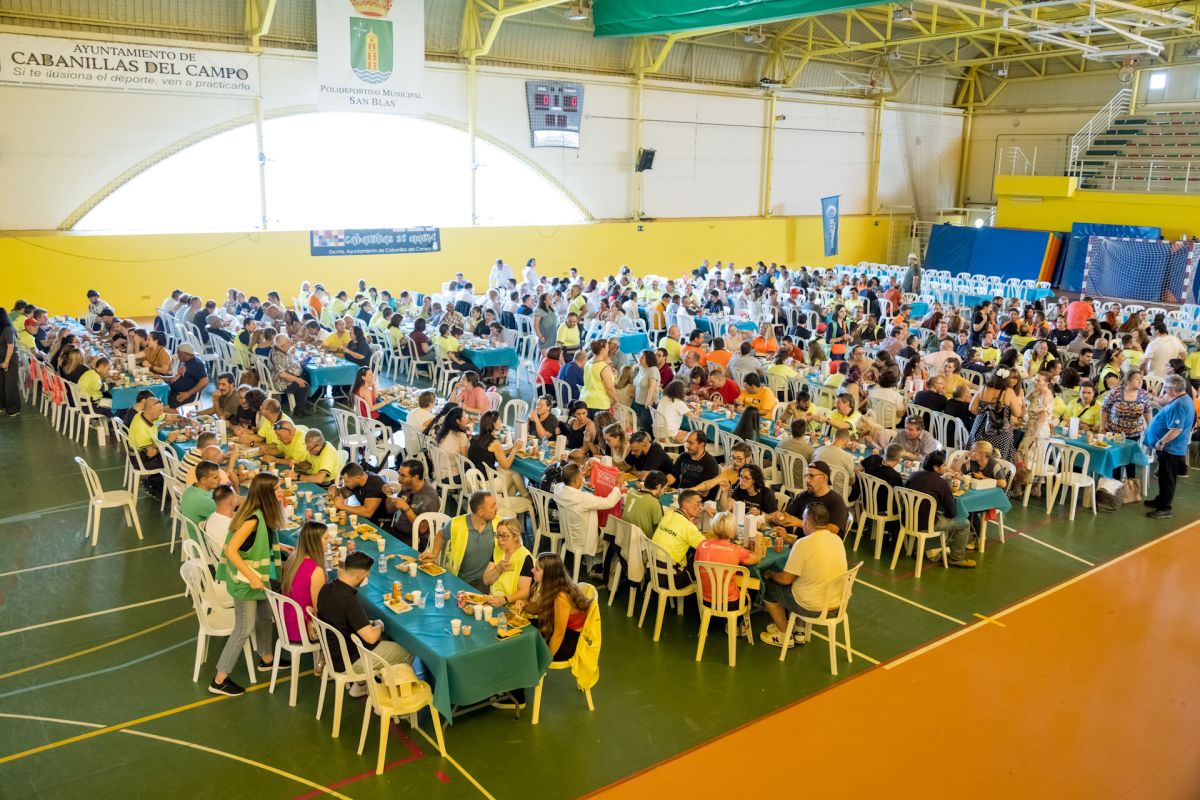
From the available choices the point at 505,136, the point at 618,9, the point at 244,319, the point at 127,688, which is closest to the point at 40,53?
the point at 244,319

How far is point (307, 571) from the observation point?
5.98 metres

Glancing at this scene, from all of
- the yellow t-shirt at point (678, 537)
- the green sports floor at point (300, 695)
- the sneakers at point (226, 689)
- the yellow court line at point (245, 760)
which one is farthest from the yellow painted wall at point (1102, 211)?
the yellow court line at point (245, 760)

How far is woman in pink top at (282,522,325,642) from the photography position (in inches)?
235

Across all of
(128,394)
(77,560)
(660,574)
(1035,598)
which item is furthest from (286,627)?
(128,394)

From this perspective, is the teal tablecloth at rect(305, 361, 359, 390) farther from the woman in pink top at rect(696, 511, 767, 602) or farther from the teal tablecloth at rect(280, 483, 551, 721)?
the woman in pink top at rect(696, 511, 767, 602)

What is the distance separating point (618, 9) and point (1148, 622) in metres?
17.2

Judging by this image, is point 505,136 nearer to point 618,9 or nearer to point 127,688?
point 618,9

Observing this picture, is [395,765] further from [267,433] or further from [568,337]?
[568,337]

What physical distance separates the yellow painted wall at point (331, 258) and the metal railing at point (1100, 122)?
319 inches

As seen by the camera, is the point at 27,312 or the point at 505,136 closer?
the point at 27,312

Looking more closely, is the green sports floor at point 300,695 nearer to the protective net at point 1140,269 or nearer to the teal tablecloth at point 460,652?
the teal tablecloth at point 460,652

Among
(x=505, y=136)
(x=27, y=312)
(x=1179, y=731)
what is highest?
(x=505, y=136)

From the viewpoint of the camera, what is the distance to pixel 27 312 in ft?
47.7

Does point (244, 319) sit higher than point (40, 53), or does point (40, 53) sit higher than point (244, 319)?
point (40, 53)
